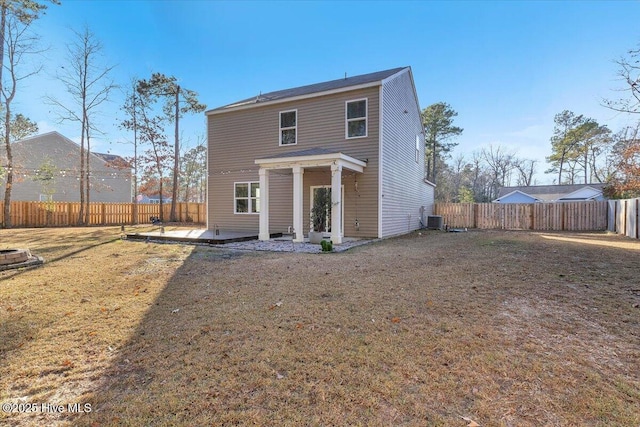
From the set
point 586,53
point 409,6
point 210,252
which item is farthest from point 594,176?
point 210,252

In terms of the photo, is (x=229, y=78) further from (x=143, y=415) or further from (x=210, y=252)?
(x=143, y=415)

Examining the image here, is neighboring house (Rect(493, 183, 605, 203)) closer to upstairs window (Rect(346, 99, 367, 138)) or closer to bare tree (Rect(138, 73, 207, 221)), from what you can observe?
upstairs window (Rect(346, 99, 367, 138))

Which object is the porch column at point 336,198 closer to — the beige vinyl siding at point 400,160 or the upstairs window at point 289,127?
A: the beige vinyl siding at point 400,160

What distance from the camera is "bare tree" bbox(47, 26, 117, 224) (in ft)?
58.2

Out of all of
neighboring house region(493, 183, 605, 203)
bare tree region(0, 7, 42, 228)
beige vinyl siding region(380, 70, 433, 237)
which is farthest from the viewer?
neighboring house region(493, 183, 605, 203)

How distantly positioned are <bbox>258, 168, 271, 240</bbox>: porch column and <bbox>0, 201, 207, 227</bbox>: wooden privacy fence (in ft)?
38.9

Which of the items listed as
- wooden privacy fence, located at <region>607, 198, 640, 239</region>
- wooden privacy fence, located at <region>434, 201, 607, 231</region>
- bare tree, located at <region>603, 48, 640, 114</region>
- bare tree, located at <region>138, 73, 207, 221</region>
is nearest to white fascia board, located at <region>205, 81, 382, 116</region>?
bare tree, located at <region>603, 48, 640, 114</region>

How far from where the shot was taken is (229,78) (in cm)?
1700

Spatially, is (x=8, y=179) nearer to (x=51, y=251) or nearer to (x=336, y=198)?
(x=51, y=251)

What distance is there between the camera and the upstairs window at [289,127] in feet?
40.1

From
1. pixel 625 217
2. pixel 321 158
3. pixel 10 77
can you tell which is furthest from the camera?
pixel 10 77

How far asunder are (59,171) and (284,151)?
19319 millimetres

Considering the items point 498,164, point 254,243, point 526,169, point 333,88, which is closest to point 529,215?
point 333,88

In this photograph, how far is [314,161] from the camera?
9508 mm
